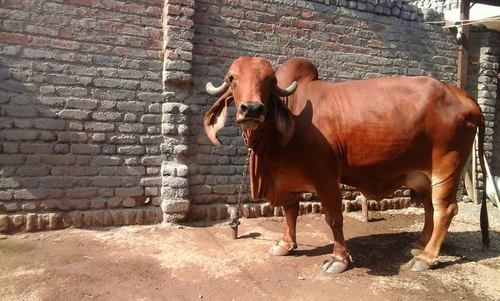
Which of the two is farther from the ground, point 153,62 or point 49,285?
point 153,62

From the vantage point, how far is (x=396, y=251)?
15.0ft

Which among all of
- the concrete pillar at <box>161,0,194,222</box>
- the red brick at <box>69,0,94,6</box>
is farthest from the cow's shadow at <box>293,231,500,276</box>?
the red brick at <box>69,0,94,6</box>

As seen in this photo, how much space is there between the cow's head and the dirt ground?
115 centimetres

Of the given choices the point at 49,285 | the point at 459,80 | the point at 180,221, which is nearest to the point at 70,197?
the point at 180,221

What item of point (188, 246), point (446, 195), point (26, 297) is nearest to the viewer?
point (26, 297)

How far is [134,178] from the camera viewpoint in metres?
5.11

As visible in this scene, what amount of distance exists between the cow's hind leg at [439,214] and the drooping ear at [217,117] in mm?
1964

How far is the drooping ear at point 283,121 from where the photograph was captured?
144 inches

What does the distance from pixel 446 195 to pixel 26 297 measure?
347 cm

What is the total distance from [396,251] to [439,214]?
73 cm

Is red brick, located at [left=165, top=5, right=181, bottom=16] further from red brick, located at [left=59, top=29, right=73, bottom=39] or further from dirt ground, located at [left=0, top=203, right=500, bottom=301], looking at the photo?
dirt ground, located at [left=0, top=203, right=500, bottom=301]

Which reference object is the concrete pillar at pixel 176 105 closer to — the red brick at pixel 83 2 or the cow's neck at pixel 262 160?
the red brick at pixel 83 2

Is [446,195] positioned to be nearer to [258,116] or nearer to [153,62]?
[258,116]

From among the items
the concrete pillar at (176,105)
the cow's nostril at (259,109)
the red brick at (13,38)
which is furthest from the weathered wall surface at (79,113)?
the cow's nostril at (259,109)
